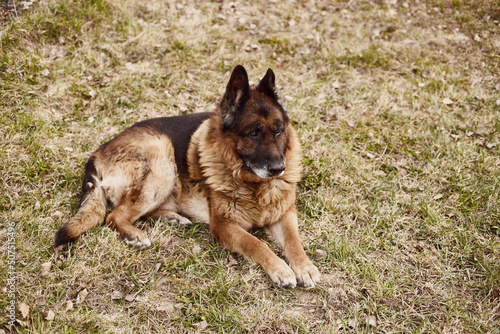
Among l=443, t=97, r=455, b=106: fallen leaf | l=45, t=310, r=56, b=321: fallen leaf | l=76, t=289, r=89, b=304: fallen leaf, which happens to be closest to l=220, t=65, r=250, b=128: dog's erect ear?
l=76, t=289, r=89, b=304: fallen leaf

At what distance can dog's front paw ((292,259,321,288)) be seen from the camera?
3.38 m

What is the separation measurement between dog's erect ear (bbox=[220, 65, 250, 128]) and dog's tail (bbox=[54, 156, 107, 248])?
1559mm

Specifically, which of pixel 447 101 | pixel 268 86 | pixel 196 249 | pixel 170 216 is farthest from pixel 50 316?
pixel 447 101

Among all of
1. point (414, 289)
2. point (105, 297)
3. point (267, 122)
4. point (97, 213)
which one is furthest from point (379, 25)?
point (105, 297)

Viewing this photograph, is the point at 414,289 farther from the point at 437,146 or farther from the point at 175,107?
the point at 175,107

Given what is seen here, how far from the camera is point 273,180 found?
12.9 feet

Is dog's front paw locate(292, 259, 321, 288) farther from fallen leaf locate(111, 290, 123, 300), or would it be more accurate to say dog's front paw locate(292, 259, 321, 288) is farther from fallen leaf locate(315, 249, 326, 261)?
fallen leaf locate(111, 290, 123, 300)

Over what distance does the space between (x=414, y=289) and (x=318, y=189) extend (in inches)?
63.9

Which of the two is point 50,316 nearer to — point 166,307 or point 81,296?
point 81,296

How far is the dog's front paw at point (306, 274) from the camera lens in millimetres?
3383

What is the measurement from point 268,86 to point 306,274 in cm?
193

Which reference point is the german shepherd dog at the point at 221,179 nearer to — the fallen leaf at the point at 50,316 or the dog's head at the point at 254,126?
the dog's head at the point at 254,126

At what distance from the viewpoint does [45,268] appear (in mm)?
3459

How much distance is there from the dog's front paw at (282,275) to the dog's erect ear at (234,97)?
1.50m
